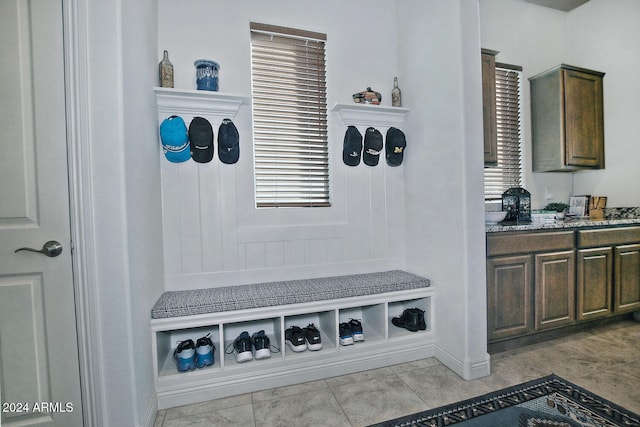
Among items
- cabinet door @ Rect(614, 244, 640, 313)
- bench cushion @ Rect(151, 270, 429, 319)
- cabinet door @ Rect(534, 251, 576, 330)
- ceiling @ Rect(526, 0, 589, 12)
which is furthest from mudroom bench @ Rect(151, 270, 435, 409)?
ceiling @ Rect(526, 0, 589, 12)

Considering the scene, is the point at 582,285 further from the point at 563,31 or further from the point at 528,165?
the point at 563,31

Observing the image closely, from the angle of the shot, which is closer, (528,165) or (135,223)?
(135,223)

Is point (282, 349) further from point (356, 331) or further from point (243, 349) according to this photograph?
point (356, 331)

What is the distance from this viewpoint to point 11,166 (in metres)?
1.24

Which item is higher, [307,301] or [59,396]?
[307,301]

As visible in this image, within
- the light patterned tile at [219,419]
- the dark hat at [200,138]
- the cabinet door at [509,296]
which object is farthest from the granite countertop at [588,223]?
the dark hat at [200,138]

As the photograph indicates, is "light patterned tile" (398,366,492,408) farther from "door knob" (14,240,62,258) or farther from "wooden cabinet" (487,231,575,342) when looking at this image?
"door knob" (14,240,62,258)

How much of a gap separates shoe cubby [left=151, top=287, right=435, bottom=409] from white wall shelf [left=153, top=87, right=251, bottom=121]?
4.55 ft

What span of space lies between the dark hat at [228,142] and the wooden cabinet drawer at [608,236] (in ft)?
9.50

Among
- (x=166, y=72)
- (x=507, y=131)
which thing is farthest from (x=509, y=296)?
(x=166, y=72)

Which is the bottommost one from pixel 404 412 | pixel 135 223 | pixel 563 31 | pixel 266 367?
pixel 404 412

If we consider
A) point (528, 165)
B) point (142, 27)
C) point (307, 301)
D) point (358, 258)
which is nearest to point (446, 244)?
point (358, 258)

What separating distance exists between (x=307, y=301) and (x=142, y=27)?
1.95m

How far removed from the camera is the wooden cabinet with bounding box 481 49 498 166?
8.21 feet
